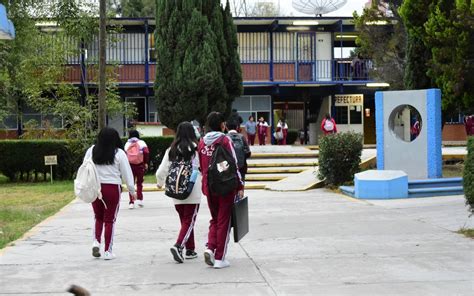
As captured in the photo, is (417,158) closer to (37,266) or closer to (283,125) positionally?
(37,266)

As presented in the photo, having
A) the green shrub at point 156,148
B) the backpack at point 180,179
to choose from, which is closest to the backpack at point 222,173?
the backpack at point 180,179

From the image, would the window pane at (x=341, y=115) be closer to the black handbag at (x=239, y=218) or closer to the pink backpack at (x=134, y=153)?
the pink backpack at (x=134, y=153)

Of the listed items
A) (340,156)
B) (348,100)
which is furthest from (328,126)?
(348,100)

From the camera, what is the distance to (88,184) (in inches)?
311

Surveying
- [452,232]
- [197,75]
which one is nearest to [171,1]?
[197,75]

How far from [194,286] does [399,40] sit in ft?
55.6

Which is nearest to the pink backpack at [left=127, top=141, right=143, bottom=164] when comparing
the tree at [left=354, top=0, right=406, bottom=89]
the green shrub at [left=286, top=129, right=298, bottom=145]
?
the tree at [left=354, top=0, right=406, bottom=89]

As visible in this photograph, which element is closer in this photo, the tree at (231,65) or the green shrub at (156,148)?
the green shrub at (156,148)

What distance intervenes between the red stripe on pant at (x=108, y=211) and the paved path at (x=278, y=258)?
1.06 ft

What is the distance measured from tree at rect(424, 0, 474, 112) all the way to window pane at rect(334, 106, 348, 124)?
16407mm

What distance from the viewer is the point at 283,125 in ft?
101

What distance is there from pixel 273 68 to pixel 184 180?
948 inches

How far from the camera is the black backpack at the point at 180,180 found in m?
7.72

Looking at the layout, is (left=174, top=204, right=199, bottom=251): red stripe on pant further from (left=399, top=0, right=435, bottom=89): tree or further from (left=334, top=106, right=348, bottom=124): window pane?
(left=334, top=106, right=348, bottom=124): window pane
